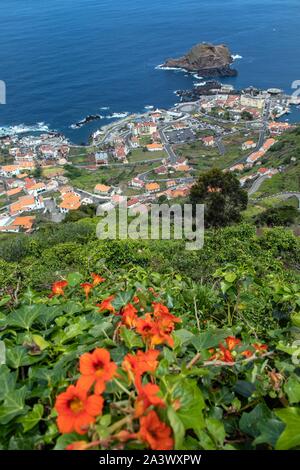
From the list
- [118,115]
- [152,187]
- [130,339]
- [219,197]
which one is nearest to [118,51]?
[118,115]

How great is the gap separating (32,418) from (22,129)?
5426cm

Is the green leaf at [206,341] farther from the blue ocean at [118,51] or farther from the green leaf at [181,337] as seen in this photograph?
the blue ocean at [118,51]

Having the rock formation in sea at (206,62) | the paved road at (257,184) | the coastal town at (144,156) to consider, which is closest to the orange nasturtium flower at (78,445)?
the paved road at (257,184)

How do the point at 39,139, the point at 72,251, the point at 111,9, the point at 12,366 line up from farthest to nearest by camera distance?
the point at 111,9
the point at 39,139
the point at 72,251
the point at 12,366

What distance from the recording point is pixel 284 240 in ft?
29.8

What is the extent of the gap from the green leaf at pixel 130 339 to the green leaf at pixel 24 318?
0.45m

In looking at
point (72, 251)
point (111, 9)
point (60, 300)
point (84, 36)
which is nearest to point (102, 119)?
point (84, 36)

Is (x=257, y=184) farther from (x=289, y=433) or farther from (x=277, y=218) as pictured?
(x=289, y=433)

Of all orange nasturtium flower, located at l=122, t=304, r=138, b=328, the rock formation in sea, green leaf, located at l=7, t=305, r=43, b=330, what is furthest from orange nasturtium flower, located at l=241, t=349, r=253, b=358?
the rock formation in sea

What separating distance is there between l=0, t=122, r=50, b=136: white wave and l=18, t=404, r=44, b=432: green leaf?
52.6 meters

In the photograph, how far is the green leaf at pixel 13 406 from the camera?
46.0 inches

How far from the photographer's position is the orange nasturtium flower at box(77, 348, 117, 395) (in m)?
1.03
